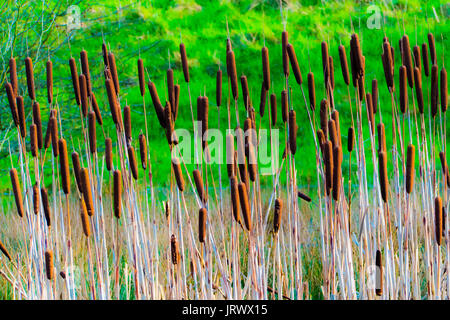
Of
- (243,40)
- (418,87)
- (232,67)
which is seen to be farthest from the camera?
(243,40)

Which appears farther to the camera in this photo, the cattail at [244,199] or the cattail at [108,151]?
the cattail at [108,151]

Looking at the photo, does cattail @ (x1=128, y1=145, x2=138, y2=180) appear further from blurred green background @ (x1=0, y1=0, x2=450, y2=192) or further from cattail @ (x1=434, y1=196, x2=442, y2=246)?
blurred green background @ (x1=0, y1=0, x2=450, y2=192)

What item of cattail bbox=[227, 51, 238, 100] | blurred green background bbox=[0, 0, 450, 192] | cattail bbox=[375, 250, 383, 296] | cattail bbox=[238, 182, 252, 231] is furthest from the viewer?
blurred green background bbox=[0, 0, 450, 192]

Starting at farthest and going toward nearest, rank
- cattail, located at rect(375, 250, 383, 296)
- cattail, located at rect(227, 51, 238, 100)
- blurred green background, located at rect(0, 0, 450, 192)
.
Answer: blurred green background, located at rect(0, 0, 450, 192), cattail, located at rect(375, 250, 383, 296), cattail, located at rect(227, 51, 238, 100)

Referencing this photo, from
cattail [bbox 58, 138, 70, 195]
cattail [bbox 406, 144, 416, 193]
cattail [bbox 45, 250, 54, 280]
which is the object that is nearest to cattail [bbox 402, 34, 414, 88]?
cattail [bbox 406, 144, 416, 193]

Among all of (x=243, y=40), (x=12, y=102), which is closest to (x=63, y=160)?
(x=12, y=102)

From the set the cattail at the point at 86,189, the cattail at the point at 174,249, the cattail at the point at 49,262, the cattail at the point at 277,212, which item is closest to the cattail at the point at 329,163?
the cattail at the point at 277,212

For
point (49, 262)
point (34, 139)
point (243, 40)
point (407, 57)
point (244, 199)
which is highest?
point (243, 40)

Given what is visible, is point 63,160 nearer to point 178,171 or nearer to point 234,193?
point 178,171

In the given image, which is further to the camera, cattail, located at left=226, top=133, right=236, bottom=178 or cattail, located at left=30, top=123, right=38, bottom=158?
cattail, located at left=30, top=123, right=38, bottom=158

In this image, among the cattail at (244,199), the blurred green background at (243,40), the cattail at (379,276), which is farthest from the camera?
the blurred green background at (243,40)

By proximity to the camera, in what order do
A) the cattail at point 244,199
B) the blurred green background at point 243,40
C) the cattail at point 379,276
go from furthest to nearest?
the blurred green background at point 243,40 → the cattail at point 379,276 → the cattail at point 244,199

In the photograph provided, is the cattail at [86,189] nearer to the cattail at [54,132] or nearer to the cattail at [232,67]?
the cattail at [54,132]
